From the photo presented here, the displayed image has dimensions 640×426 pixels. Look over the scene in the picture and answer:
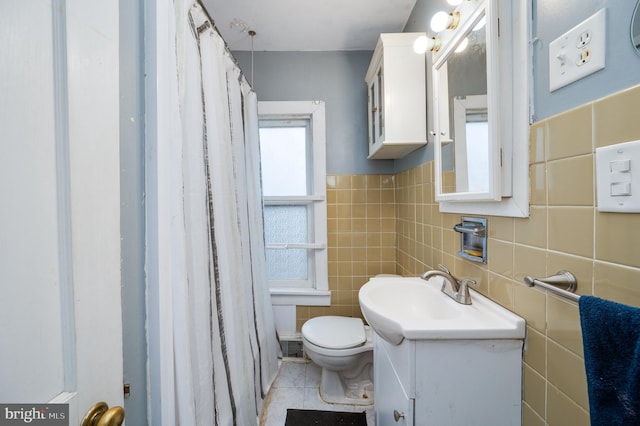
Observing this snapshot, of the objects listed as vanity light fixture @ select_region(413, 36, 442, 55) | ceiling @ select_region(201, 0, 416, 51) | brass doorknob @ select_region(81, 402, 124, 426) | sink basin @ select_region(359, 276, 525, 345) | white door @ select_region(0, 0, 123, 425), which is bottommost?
sink basin @ select_region(359, 276, 525, 345)

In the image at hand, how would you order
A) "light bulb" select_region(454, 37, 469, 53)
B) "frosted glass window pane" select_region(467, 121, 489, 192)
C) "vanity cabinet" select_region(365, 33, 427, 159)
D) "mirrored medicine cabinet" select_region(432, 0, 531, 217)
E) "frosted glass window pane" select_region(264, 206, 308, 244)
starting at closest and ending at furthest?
"mirrored medicine cabinet" select_region(432, 0, 531, 217) → "frosted glass window pane" select_region(467, 121, 489, 192) → "light bulb" select_region(454, 37, 469, 53) → "vanity cabinet" select_region(365, 33, 427, 159) → "frosted glass window pane" select_region(264, 206, 308, 244)

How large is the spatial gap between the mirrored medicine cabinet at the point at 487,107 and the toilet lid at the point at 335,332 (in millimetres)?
929

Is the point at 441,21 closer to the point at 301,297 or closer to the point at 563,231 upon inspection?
the point at 563,231

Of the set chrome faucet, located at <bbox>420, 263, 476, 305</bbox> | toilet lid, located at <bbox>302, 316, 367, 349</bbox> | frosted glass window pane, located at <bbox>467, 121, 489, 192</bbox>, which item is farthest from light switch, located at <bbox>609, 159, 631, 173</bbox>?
toilet lid, located at <bbox>302, 316, 367, 349</bbox>

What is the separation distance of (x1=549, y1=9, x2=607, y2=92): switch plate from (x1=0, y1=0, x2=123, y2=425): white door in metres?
0.94

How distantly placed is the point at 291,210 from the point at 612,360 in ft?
6.09

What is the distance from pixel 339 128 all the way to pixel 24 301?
1927 millimetres

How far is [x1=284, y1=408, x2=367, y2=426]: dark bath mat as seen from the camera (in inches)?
57.6

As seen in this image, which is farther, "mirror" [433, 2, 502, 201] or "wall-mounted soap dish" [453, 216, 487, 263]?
"wall-mounted soap dish" [453, 216, 487, 263]

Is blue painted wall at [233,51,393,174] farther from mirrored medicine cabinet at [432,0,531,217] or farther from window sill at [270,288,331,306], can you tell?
window sill at [270,288,331,306]

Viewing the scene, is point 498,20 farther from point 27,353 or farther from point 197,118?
point 27,353

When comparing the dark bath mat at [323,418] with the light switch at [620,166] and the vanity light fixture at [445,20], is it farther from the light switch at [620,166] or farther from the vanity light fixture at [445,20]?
the vanity light fixture at [445,20]

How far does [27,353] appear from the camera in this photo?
0.34m

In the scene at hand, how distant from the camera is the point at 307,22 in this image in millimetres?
1728
